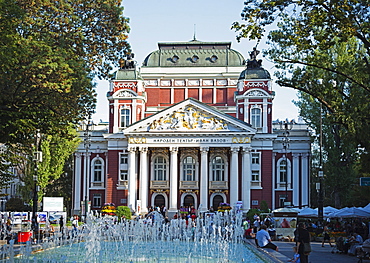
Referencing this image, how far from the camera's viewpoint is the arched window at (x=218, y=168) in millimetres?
67438

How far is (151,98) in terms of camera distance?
246 ft

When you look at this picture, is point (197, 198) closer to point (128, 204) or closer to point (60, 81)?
point (128, 204)

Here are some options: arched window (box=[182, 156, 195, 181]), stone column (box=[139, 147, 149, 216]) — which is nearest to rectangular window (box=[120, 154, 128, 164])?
stone column (box=[139, 147, 149, 216])

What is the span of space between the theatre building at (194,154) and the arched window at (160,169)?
0.38 ft

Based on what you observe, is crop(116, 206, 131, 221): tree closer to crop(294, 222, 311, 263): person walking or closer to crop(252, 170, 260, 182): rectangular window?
crop(252, 170, 260, 182): rectangular window

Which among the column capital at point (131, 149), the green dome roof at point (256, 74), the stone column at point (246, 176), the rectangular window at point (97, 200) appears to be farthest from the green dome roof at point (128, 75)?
the stone column at point (246, 176)

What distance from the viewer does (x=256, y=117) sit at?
2677 inches

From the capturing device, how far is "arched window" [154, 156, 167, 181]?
67688 mm

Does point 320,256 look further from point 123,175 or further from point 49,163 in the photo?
point 123,175

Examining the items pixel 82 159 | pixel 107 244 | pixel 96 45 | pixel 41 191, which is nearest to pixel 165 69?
pixel 82 159

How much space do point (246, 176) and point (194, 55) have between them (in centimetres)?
1958

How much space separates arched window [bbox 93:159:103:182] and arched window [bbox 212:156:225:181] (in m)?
13.5

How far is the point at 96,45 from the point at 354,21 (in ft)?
33.7

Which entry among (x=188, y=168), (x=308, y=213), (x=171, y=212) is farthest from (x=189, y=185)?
(x=308, y=213)
